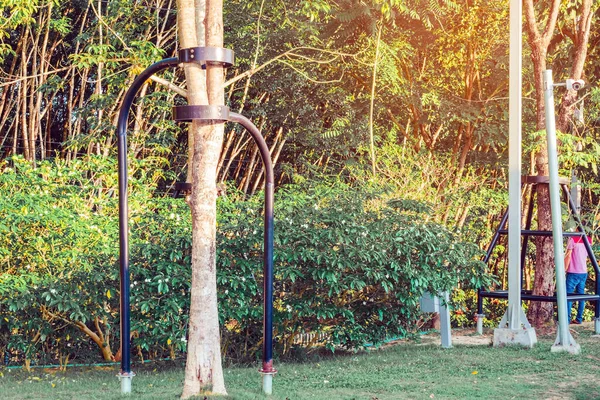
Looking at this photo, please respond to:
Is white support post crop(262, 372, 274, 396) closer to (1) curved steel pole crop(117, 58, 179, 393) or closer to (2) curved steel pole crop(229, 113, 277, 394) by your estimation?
(2) curved steel pole crop(229, 113, 277, 394)

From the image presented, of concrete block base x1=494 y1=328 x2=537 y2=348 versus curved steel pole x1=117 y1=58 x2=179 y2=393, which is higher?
curved steel pole x1=117 y1=58 x2=179 y2=393

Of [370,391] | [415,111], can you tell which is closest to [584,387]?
[370,391]

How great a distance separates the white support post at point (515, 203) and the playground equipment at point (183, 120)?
3.35 m

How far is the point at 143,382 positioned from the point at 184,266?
131 centimetres

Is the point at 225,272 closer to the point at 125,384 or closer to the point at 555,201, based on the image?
the point at 125,384

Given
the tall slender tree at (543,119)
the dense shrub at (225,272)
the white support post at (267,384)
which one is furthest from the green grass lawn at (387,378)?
the tall slender tree at (543,119)

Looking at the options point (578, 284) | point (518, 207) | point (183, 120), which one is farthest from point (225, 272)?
point (578, 284)

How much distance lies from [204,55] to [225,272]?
269 centimetres

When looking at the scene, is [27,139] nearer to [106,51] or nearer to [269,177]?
[106,51]

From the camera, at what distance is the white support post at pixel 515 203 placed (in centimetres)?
840

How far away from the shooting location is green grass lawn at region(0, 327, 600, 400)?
606cm

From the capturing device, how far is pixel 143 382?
6.63 meters

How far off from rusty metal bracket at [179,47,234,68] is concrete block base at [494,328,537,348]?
14.8 ft

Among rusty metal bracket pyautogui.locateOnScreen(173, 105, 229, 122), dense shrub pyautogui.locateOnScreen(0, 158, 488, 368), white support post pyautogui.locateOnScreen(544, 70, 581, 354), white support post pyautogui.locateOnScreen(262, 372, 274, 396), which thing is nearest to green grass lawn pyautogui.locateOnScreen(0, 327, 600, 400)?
white support post pyautogui.locateOnScreen(262, 372, 274, 396)
